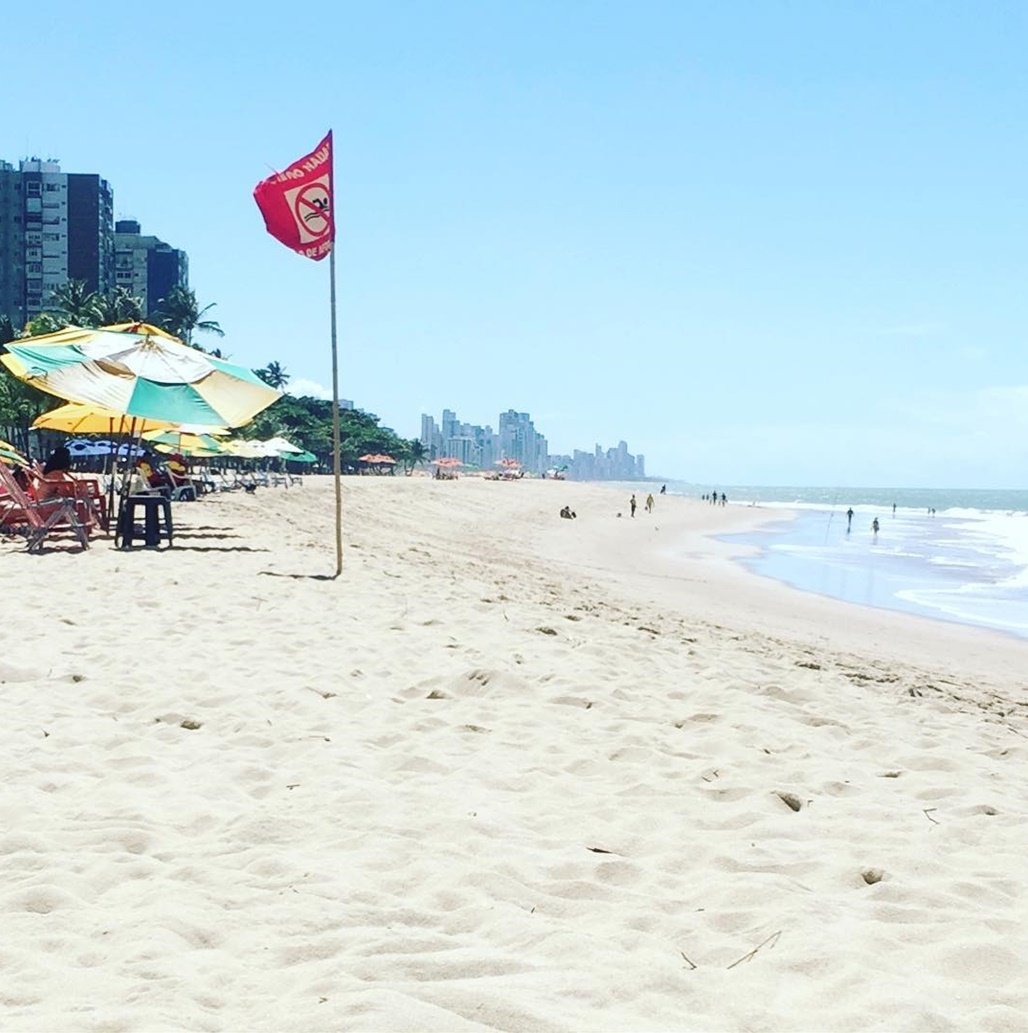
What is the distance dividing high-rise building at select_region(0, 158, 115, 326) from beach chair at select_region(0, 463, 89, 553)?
100652mm

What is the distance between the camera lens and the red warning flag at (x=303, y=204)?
9.98 m

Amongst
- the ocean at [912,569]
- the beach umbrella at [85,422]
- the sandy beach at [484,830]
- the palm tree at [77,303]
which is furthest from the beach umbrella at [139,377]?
the palm tree at [77,303]

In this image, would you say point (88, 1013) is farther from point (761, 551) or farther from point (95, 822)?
point (761, 551)

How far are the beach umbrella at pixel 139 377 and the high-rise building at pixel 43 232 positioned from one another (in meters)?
101

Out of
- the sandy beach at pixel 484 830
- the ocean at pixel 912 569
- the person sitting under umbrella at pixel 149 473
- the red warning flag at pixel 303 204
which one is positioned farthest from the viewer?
the ocean at pixel 912 569

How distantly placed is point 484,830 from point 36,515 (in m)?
9.93

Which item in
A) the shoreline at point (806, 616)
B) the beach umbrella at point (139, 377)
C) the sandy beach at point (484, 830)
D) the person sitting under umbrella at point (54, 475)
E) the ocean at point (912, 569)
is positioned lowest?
the ocean at point (912, 569)

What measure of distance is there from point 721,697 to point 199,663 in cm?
307

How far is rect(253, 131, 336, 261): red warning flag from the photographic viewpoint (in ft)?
32.8

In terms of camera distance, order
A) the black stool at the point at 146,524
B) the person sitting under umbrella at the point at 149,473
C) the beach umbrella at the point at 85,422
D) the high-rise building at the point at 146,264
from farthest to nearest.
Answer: the high-rise building at the point at 146,264 < the person sitting under umbrella at the point at 149,473 < the beach umbrella at the point at 85,422 < the black stool at the point at 146,524

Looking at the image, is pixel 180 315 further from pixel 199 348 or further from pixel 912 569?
pixel 912 569

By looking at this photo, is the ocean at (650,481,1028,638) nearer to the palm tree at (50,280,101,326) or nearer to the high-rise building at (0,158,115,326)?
the palm tree at (50,280,101,326)

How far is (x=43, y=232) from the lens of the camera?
10231 cm

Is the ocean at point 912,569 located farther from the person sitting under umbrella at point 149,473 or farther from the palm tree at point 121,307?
the palm tree at point 121,307
